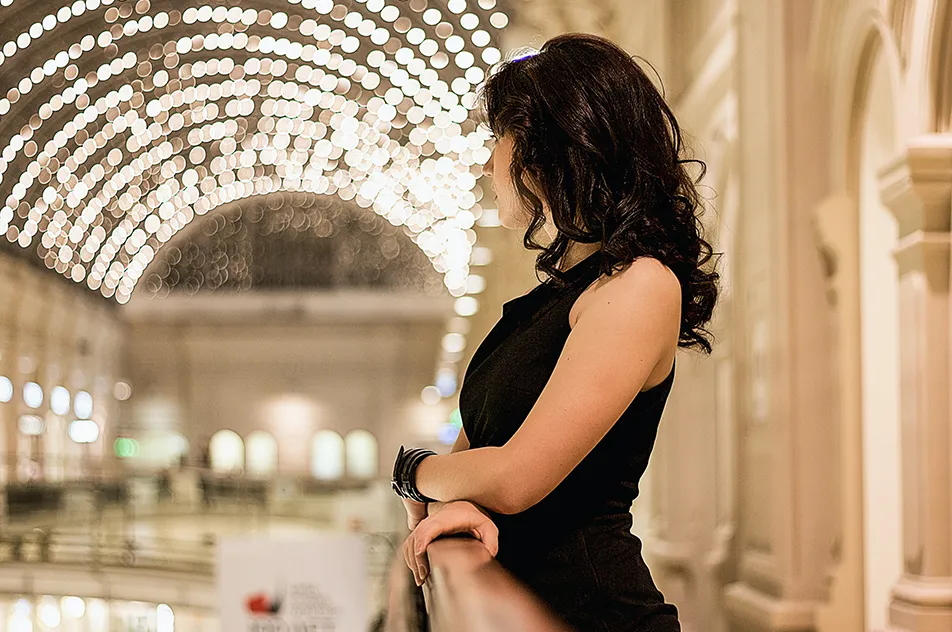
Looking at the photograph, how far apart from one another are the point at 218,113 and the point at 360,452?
32036 millimetres

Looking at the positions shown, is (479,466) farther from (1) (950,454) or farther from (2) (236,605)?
(2) (236,605)

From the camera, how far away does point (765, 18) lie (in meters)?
6.55

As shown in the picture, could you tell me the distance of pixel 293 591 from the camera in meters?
11.1

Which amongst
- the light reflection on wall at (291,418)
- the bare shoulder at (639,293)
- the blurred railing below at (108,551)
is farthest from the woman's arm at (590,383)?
the light reflection on wall at (291,418)

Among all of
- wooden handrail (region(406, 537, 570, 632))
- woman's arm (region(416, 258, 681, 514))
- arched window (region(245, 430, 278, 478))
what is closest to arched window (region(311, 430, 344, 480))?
arched window (region(245, 430, 278, 478))

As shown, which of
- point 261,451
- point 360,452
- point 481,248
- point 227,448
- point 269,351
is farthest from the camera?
point 227,448

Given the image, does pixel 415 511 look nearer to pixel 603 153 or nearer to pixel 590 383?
pixel 590 383

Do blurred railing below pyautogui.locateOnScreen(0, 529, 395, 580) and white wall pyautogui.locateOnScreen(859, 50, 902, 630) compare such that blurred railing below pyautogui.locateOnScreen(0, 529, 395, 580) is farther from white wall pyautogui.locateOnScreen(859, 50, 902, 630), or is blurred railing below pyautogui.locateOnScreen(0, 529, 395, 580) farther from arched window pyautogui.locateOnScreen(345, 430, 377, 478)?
arched window pyautogui.locateOnScreen(345, 430, 377, 478)

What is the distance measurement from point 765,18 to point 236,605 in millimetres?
7036

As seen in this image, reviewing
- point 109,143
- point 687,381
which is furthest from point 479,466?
point 109,143

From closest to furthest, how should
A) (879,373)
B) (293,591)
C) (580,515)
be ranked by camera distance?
1. (580,515)
2. (879,373)
3. (293,591)

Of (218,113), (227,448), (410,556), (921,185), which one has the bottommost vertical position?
(227,448)

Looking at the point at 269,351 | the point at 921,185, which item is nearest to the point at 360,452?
the point at 269,351

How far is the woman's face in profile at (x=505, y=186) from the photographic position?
5.88 feet
